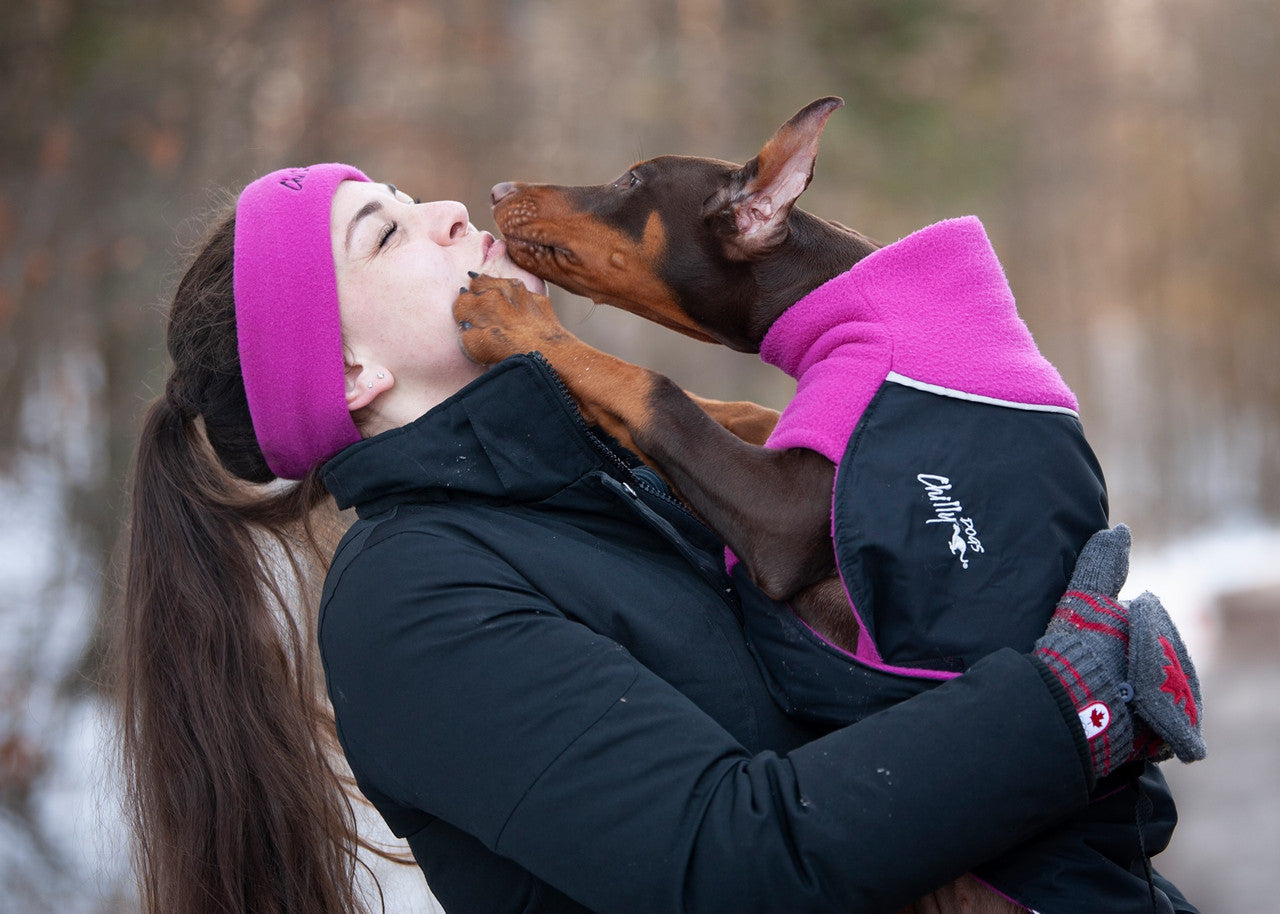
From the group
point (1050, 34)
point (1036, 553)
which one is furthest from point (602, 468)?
point (1050, 34)

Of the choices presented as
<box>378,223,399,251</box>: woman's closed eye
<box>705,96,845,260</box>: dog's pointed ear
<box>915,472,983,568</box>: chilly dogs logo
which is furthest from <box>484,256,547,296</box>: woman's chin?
<box>915,472,983,568</box>: chilly dogs logo

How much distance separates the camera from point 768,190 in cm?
258

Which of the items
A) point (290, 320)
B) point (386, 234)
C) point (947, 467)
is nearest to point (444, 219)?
point (386, 234)

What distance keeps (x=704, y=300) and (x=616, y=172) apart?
583 centimetres

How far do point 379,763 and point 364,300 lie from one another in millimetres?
861

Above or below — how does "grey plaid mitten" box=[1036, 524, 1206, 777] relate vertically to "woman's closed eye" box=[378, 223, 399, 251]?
below

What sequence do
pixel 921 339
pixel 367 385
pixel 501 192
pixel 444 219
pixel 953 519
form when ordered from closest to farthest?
pixel 953 519 → pixel 921 339 → pixel 367 385 → pixel 444 219 → pixel 501 192

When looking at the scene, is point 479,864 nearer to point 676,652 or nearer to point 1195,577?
point 676,652

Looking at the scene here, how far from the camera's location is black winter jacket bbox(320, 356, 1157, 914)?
143 centimetres

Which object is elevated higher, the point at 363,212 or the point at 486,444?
the point at 363,212

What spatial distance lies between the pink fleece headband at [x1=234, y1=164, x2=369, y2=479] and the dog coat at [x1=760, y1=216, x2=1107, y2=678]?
0.80 metres

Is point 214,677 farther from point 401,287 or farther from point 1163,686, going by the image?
point 1163,686

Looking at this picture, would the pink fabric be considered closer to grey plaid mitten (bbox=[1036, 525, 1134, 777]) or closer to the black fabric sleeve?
grey plaid mitten (bbox=[1036, 525, 1134, 777])

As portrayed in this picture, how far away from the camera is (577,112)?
27.0 feet
